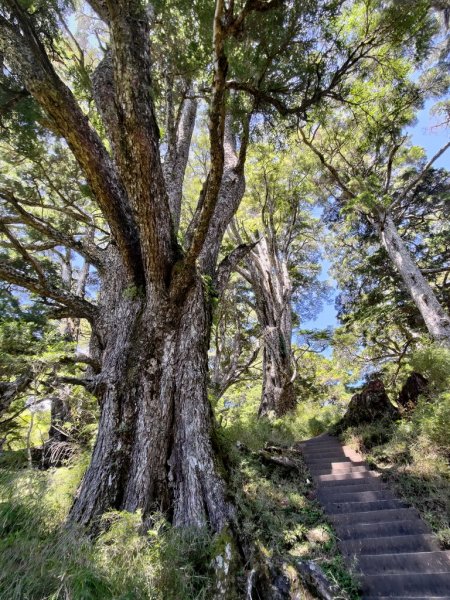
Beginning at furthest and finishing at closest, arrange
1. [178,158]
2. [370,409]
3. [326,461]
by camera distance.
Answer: [370,409]
[178,158]
[326,461]

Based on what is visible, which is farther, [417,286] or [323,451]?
[417,286]

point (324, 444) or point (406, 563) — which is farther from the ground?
point (324, 444)

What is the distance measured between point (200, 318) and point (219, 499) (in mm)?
1890

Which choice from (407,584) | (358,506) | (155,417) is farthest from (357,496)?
(155,417)

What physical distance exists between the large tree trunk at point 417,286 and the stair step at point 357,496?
13.0 ft

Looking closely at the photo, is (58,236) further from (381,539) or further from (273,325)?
(273,325)

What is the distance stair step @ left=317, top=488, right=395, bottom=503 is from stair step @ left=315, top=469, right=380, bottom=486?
0.37 m

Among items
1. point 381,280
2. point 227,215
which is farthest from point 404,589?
point 381,280

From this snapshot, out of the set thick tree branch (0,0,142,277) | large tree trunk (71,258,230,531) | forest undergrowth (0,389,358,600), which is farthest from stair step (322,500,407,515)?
thick tree branch (0,0,142,277)

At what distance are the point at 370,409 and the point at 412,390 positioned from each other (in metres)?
1.00

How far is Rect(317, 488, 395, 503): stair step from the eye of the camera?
372 centimetres

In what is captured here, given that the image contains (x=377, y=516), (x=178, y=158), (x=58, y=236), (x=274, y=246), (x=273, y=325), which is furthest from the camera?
(x=274, y=246)

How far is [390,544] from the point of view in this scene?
2924 mm

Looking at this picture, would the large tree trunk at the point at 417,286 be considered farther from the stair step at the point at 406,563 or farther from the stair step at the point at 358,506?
the stair step at the point at 406,563
